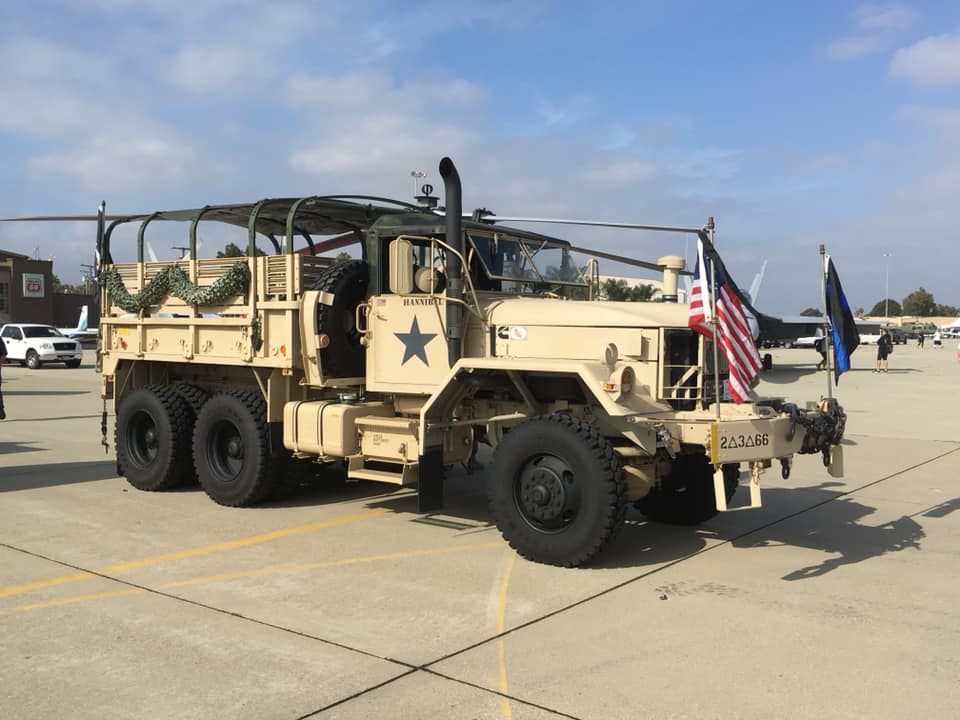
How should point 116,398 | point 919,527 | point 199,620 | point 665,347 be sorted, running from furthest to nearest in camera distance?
point 116,398
point 919,527
point 665,347
point 199,620

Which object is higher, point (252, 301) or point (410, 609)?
point (252, 301)

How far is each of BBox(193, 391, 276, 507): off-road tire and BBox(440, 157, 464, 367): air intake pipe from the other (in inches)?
91.5

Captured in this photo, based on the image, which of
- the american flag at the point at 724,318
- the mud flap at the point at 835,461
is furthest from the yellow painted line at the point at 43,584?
the mud flap at the point at 835,461

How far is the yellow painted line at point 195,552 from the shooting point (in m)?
5.76

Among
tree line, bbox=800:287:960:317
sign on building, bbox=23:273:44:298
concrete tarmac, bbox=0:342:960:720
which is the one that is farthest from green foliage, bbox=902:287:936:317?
concrete tarmac, bbox=0:342:960:720

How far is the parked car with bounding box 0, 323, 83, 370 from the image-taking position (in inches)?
1277

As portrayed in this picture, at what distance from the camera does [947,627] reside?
514 centimetres

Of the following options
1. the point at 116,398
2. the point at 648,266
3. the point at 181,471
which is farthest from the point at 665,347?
the point at 116,398

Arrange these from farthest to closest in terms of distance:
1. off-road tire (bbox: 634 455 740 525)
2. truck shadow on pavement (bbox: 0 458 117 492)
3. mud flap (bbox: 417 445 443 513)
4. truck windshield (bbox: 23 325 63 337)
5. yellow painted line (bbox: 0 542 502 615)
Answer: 1. truck windshield (bbox: 23 325 63 337)
2. truck shadow on pavement (bbox: 0 458 117 492)
3. off-road tire (bbox: 634 455 740 525)
4. mud flap (bbox: 417 445 443 513)
5. yellow painted line (bbox: 0 542 502 615)

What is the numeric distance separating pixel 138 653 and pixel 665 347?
13.2ft

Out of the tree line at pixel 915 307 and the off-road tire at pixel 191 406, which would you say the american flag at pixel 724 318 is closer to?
the off-road tire at pixel 191 406

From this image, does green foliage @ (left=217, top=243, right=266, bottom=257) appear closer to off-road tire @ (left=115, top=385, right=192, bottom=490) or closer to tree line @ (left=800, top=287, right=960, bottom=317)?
off-road tire @ (left=115, top=385, right=192, bottom=490)

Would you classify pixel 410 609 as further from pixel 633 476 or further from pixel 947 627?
pixel 947 627

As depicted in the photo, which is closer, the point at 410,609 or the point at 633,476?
the point at 410,609
